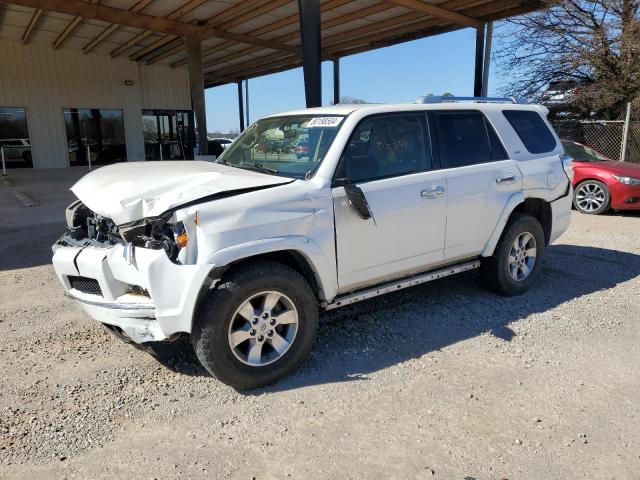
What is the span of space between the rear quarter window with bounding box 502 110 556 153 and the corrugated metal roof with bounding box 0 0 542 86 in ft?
31.2

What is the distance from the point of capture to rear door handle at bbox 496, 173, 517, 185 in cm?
459

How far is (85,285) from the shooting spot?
345 centimetres

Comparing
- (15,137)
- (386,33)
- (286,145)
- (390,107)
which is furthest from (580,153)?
(15,137)

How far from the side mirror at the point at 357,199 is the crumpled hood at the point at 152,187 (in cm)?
43

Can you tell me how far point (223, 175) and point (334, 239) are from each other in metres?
0.91

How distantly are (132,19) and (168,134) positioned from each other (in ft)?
30.9

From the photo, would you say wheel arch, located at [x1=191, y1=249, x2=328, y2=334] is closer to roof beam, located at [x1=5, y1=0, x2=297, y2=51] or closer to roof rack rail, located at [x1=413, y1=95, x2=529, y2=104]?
roof rack rail, located at [x1=413, y1=95, x2=529, y2=104]

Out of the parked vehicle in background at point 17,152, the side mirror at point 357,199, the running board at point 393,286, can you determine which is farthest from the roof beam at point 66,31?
the running board at point 393,286

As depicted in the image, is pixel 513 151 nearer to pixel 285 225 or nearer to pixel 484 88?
pixel 285 225

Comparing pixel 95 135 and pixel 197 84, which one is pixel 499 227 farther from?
pixel 95 135

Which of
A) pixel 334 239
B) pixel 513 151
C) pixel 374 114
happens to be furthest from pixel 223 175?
pixel 513 151

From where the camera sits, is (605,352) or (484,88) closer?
(605,352)

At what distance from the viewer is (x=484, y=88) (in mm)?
17219

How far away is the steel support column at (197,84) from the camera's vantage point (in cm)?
1648
